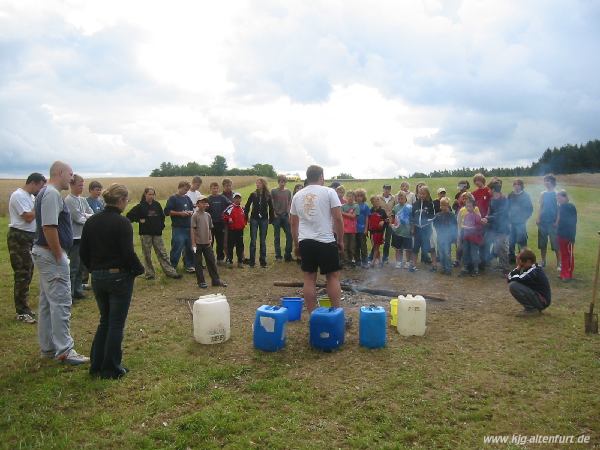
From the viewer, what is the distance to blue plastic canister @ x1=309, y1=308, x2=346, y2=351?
562 cm

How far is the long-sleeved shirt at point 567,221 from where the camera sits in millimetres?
9750

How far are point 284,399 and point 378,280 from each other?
19.4 feet

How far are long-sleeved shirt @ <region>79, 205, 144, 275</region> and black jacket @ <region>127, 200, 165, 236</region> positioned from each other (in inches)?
201

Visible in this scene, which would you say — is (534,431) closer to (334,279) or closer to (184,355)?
(334,279)

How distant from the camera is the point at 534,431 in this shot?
152 inches

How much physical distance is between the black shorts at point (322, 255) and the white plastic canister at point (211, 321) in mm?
1330

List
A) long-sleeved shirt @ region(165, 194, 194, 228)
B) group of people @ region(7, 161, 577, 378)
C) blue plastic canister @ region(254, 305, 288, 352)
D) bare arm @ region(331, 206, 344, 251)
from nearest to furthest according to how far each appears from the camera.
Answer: group of people @ region(7, 161, 577, 378) → blue plastic canister @ region(254, 305, 288, 352) → bare arm @ region(331, 206, 344, 251) → long-sleeved shirt @ region(165, 194, 194, 228)

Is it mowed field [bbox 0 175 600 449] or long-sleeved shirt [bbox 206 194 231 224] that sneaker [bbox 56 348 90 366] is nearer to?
mowed field [bbox 0 175 600 449]

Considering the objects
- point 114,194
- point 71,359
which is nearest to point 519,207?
point 114,194

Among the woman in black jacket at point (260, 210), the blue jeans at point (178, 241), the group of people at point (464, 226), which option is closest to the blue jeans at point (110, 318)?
the blue jeans at point (178, 241)

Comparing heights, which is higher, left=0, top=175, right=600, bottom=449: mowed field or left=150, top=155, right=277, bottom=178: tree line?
left=150, top=155, right=277, bottom=178: tree line

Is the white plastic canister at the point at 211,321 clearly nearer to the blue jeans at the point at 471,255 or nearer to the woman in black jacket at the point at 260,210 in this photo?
the woman in black jacket at the point at 260,210

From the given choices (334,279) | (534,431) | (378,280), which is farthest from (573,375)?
(378,280)

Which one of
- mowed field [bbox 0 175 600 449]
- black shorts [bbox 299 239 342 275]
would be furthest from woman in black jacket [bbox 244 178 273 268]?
A: black shorts [bbox 299 239 342 275]
